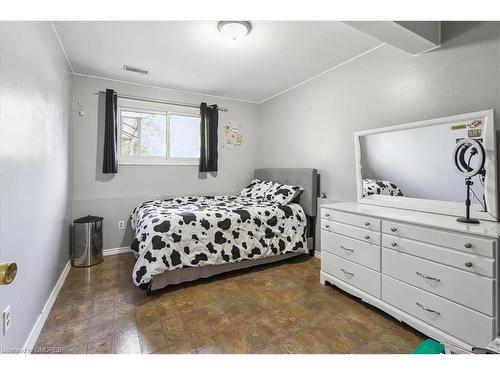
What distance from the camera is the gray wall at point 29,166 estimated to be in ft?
3.87

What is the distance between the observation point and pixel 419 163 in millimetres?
2035

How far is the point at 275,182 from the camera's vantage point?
3.71 m

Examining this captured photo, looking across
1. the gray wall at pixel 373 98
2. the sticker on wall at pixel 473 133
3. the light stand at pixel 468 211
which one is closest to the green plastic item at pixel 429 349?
the light stand at pixel 468 211

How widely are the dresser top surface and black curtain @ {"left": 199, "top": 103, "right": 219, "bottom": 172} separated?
Answer: 2.15 m

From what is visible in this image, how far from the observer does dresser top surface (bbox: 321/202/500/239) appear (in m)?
1.41

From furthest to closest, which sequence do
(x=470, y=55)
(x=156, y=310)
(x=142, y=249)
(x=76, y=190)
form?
(x=76, y=190) → (x=142, y=249) → (x=156, y=310) → (x=470, y=55)

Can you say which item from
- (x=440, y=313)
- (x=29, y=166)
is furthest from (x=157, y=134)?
(x=440, y=313)

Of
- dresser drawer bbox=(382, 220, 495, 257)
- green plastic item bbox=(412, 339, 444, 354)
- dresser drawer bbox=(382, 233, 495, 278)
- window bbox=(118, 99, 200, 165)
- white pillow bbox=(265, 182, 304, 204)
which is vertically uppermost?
window bbox=(118, 99, 200, 165)

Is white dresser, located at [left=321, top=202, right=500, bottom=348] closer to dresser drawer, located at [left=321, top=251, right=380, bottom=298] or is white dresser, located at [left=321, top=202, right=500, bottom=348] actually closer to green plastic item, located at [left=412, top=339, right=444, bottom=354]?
dresser drawer, located at [left=321, top=251, right=380, bottom=298]

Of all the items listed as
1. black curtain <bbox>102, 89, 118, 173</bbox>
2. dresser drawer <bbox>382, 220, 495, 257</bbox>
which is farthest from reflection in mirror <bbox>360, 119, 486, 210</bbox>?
black curtain <bbox>102, 89, 118, 173</bbox>
